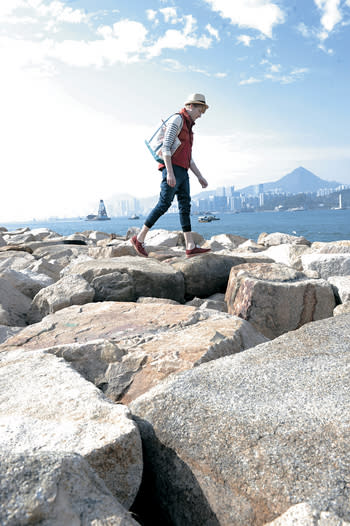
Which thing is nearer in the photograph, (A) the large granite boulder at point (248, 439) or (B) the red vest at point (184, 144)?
(A) the large granite boulder at point (248, 439)

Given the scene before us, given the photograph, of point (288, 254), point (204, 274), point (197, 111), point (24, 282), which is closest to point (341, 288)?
point (204, 274)

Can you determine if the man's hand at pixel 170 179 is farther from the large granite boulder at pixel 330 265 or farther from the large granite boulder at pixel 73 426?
the large granite boulder at pixel 73 426

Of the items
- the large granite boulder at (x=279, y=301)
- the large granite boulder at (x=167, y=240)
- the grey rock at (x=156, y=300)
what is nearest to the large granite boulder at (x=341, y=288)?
the large granite boulder at (x=279, y=301)

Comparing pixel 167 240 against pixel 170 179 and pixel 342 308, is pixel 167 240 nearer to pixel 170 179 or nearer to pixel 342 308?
pixel 170 179

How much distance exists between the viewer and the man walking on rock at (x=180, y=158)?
462cm

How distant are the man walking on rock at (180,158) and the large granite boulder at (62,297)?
1540 millimetres

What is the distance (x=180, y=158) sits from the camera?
478 centimetres

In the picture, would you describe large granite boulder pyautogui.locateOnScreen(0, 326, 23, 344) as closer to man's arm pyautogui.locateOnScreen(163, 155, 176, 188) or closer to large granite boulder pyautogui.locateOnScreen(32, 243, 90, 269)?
man's arm pyautogui.locateOnScreen(163, 155, 176, 188)

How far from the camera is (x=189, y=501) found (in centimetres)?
131

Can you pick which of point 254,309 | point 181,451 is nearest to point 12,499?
point 181,451

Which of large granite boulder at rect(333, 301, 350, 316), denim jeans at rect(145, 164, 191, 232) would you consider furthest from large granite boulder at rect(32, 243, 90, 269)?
large granite boulder at rect(333, 301, 350, 316)

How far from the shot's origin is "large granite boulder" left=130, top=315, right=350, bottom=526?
3.78 feet

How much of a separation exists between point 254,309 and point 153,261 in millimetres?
1432

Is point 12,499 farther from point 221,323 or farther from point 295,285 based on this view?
point 295,285
